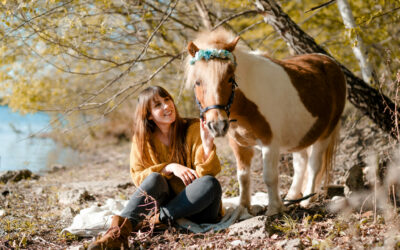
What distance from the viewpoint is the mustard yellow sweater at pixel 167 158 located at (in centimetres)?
297

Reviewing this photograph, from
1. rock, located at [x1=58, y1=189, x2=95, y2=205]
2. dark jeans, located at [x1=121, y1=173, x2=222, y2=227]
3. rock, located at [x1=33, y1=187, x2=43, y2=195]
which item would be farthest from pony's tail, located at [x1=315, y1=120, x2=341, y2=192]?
rock, located at [x1=33, y1=187, x2=43, y2=195]

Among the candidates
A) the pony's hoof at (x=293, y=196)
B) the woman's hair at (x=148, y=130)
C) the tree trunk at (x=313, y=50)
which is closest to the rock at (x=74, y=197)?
the woman's hair at (x=148, y=130)

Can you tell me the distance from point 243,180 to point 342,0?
2.92 metres

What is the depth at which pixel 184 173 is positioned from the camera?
289 cm

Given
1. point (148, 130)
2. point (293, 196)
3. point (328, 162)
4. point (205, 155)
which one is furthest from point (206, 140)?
point (328, 162)

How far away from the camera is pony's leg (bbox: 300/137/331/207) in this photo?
3.87 meters

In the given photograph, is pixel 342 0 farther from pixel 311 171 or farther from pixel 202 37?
pixel 202 37

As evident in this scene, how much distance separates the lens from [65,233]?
3.16 metres

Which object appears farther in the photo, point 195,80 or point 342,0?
point 342,0

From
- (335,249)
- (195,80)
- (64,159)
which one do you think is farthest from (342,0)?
(64,159)

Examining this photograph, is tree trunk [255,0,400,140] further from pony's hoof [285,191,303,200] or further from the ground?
pony's hoof [285,191,303,200]

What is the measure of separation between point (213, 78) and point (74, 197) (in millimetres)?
2944

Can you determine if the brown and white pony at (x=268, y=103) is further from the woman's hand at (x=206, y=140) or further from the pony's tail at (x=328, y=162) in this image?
the woman's hand at (x=206, y=140)

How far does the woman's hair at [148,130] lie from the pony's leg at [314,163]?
1.58 m
